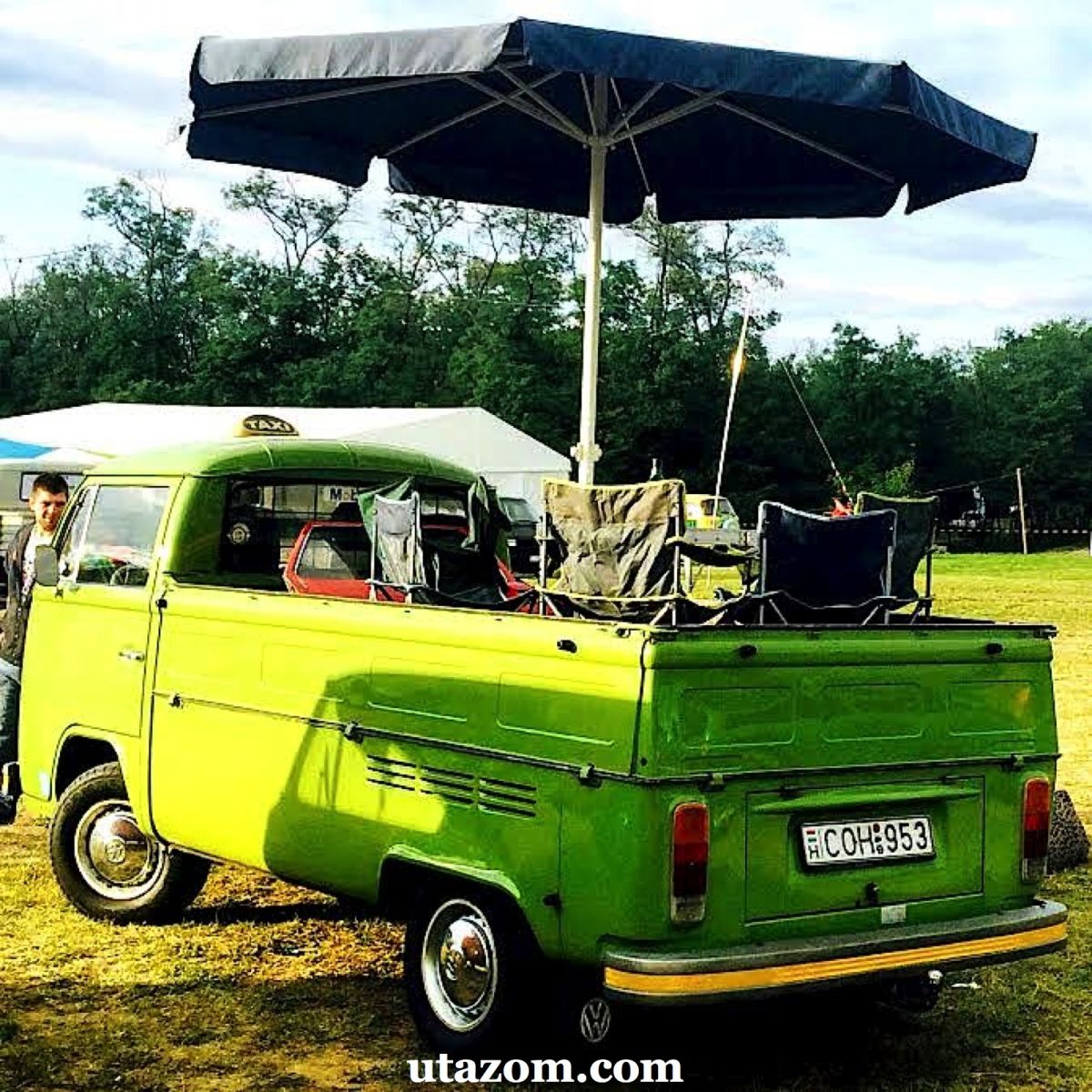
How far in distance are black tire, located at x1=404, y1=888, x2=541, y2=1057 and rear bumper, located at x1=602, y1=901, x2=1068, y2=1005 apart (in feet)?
1.43

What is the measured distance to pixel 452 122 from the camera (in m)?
9.29

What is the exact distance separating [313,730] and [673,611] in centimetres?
124

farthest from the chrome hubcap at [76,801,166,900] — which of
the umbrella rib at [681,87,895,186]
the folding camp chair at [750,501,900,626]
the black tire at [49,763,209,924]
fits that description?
the umbrella rib at [681,87,895,186]

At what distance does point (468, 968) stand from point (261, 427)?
20.6m

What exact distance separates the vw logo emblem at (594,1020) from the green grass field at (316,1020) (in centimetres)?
15

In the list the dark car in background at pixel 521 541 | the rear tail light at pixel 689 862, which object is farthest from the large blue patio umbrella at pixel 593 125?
the dark car in background at pixel 521 541

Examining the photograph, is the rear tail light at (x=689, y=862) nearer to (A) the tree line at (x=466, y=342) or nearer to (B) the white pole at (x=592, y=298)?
(B) the white pole at (x=592, y=298)

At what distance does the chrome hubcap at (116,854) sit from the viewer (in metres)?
6.54

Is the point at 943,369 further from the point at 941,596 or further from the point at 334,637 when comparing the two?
the point at 334,637

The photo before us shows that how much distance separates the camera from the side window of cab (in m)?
6.43

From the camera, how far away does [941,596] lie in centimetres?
2536

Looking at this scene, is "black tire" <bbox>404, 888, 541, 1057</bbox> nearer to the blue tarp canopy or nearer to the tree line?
the blue tarp canopy

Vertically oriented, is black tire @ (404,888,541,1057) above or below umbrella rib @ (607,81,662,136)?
below

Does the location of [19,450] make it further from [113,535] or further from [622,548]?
[622,548]
